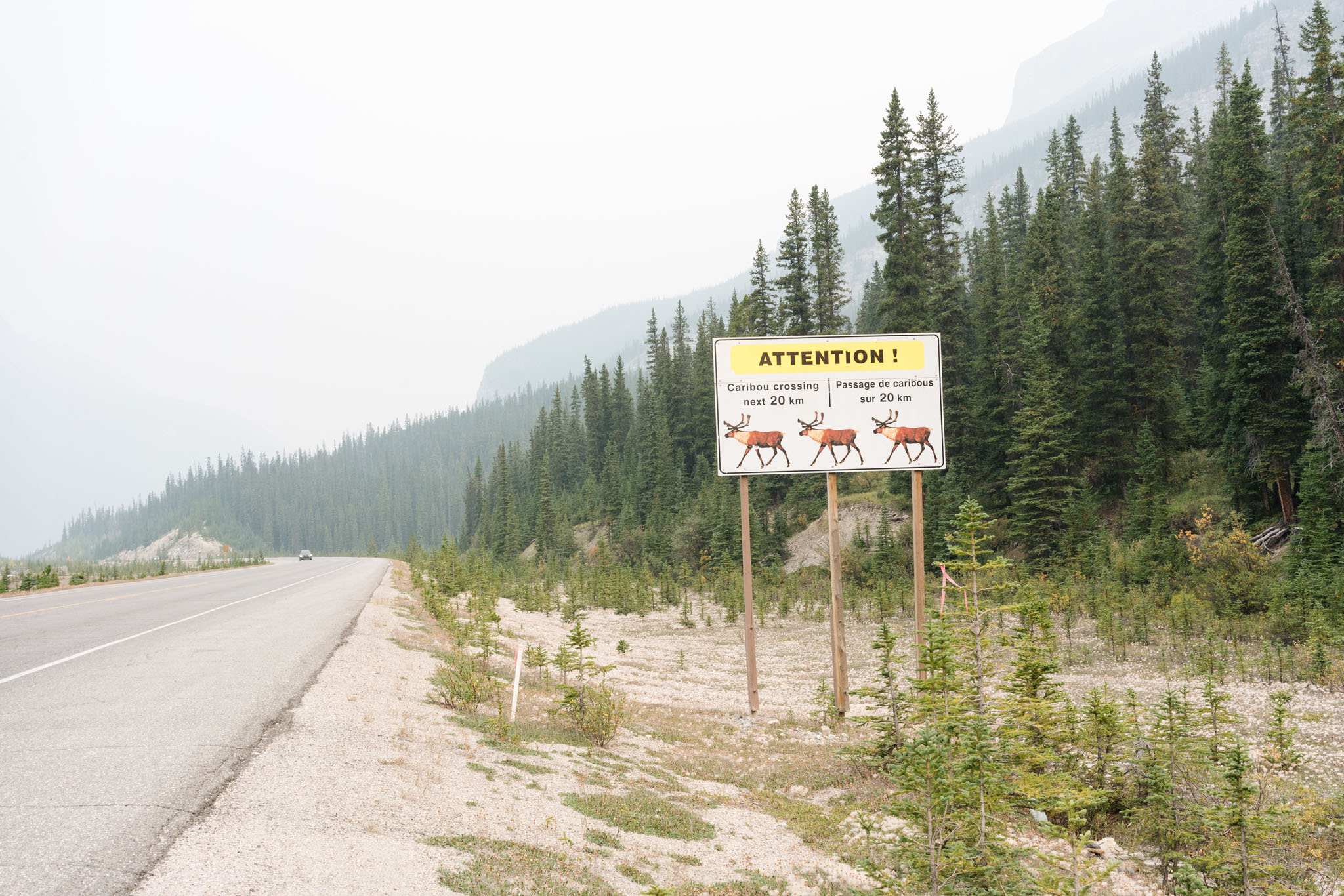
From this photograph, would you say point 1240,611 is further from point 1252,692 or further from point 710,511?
point 710,511

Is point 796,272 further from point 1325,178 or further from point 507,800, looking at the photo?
point 507,800

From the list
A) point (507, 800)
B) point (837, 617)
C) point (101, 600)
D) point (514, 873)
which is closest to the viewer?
point (514, 873)

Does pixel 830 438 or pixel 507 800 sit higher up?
pixel 830 438

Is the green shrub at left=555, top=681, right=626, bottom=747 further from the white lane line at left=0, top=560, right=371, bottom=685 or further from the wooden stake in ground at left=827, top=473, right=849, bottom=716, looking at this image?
the white lane line at left=0, top=560, right=371, bottom=685

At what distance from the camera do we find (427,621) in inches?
736

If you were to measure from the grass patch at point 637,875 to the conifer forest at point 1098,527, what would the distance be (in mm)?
1927

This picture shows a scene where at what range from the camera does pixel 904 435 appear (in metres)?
12.8

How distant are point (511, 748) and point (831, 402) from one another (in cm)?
854

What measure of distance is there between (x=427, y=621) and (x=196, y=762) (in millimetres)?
13745

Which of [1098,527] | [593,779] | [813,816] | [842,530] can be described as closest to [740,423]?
[813,816]

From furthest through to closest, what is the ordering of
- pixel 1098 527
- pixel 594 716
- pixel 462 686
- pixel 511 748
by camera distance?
1. pixel 1098 527
2. pixel 594 716
3. pixel 462 686
4. pixel 511 748

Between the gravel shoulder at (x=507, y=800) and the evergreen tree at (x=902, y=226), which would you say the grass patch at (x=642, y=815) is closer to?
the gravel shoulder at (x=507, y=800)

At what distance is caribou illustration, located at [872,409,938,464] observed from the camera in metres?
12.8

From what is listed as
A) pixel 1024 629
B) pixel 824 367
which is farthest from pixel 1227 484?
pixel 1024 629
